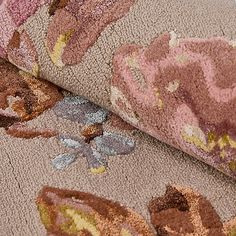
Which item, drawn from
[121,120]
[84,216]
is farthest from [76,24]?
[84,216]

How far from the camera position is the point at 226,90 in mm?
699

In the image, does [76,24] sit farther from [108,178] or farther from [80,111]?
[108,178]

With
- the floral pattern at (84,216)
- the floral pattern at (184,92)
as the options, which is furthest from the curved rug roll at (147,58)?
the floral pattern at (84,216)

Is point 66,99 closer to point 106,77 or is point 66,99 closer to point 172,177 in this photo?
point 106,77

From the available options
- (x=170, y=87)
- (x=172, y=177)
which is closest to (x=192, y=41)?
(x=170, y=87)

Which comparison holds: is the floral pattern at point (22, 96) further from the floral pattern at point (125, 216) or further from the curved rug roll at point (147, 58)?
the floral pattern at point (125, 216)

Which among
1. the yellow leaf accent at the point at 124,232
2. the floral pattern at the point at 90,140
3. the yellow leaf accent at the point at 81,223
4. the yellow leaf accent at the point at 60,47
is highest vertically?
the yellow leaf accent at the point at 60,47

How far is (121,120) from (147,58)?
113 millimetres

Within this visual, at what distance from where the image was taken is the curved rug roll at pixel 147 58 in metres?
0.71

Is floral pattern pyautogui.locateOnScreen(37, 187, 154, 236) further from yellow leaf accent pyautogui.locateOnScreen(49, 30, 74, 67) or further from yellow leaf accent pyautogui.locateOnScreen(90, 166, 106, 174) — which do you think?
yellow leaf accent pyautogui.locateOnScreen(49, 30, 74, 67)

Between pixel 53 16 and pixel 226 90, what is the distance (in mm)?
291

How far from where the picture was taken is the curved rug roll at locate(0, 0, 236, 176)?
713 mm

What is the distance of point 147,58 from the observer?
764 mm

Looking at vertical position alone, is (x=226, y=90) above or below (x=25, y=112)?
above
